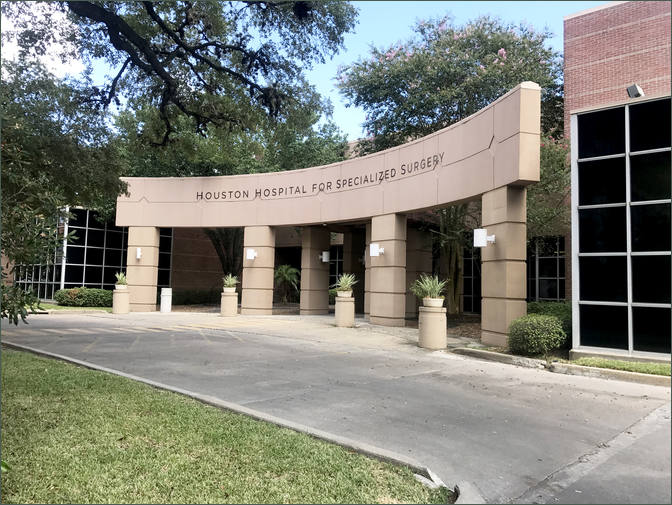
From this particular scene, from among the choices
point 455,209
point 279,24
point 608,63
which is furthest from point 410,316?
point 279,24

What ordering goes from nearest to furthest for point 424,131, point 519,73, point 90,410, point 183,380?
point 90,410 → point 183,380 → point 519,73 → point 424,131

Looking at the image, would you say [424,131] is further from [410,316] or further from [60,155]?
[60,155]

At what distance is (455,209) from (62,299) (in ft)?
58.5

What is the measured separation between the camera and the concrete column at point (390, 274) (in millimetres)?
16734

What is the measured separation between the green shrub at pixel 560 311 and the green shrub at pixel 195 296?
64.6 ft

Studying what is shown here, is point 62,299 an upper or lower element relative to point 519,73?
lower

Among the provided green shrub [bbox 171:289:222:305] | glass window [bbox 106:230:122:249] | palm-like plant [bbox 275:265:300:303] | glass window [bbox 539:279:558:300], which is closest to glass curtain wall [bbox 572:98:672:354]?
glass window [bbox 539:279:558:300]

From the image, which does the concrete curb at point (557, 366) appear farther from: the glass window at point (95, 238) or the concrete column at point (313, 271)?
the glass window at point (95, 238)

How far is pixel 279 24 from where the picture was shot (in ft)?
35.7

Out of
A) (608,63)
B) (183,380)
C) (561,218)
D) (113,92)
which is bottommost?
(183,380)

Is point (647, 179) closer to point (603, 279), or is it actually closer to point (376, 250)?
point (603, 279)

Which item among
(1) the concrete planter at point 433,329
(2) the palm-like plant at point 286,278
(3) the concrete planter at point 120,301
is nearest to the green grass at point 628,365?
(1) the concrete planter at point 433,329

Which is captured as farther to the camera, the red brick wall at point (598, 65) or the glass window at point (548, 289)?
the glass window at point (548, 289)

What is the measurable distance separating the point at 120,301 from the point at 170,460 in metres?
18.7
